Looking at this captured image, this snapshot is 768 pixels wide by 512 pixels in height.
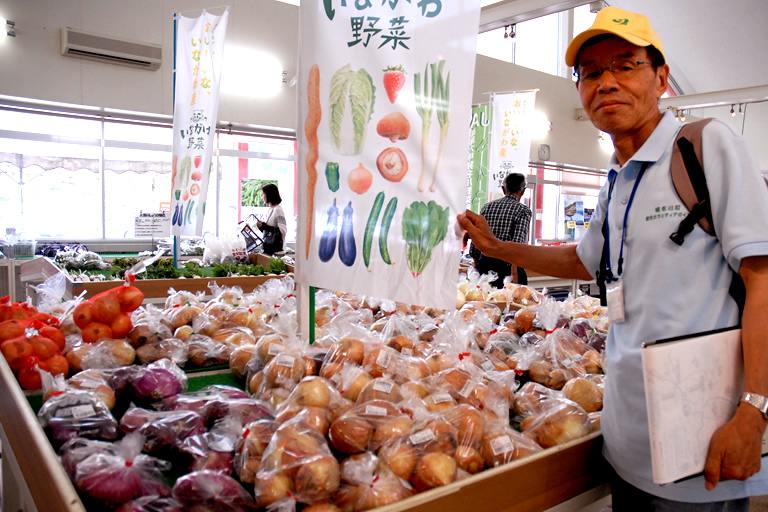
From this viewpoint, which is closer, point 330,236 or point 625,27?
point 625,27

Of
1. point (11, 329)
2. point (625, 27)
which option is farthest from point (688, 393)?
point (11, 329)

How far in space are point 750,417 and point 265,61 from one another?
7.89 m

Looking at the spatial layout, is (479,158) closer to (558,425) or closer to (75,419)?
(558,425)

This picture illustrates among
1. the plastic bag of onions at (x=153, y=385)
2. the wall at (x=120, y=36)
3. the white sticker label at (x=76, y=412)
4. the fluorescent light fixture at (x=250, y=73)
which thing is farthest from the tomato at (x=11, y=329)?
the fluorescent light fixture at (x=250, y=73)

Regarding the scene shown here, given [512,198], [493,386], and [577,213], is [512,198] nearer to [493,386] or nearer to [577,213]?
[493,386]

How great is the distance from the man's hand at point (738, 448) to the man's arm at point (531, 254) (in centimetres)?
59

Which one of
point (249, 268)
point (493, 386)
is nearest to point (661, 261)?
point (493, 386)

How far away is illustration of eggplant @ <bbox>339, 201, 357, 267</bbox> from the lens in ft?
5.39

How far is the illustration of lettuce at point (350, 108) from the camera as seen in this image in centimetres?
161

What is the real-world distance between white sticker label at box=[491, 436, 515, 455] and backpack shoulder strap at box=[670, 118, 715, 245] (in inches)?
23.4

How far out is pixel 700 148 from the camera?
1.06 meters

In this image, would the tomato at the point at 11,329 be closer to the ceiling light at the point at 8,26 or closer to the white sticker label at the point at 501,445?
the white sticker label at the point at 501,445

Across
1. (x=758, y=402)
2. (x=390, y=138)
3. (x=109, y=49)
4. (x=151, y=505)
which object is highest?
(x=109, y=49)

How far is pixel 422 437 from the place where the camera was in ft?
3.71
